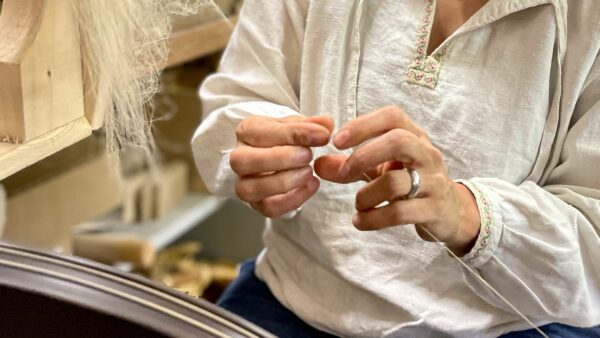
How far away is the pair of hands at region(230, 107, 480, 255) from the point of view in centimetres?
63

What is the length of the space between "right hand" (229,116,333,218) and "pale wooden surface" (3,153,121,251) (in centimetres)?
91

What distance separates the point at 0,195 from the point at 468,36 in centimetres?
60

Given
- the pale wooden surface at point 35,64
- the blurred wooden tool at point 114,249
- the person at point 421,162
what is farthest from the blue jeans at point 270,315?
the blurred wooden tool at point 114,249

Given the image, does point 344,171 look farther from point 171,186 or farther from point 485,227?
point 171,186

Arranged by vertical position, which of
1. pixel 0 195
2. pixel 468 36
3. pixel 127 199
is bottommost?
pixel 127 199

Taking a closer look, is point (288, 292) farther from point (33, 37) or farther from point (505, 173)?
point (33, 37)

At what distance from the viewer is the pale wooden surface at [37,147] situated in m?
0.56

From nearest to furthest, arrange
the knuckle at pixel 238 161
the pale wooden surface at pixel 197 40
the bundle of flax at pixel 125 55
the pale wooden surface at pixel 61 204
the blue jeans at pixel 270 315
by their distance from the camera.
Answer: the bundle of flax at pixel 125 55 < the knuckle at pixel 238 161 < the blue jeans at pixel 270 315 < the pale wooden surface at pixel 197 40 < the pale wooden surface at pixel 61 204

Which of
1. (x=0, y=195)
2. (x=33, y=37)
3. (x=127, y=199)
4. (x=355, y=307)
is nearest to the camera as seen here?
(x=33, y=37)

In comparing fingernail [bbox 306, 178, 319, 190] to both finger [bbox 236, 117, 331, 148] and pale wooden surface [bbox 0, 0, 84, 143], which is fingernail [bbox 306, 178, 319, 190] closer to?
finger [bbox 236, 117, 331, 148]

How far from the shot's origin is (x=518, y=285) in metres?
0.73

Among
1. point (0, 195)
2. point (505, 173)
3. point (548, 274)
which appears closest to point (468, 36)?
point (505, 173)

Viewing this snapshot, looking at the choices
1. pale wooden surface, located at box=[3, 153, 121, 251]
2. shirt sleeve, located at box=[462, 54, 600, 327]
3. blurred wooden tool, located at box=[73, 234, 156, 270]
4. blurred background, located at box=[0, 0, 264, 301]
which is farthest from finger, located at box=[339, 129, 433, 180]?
blurred wooden tool, located at box=[73, 234, 156, 270]

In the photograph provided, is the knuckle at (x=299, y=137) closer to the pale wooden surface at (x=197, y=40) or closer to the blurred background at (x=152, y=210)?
the pale wooden surface at (x=197, y=40)
